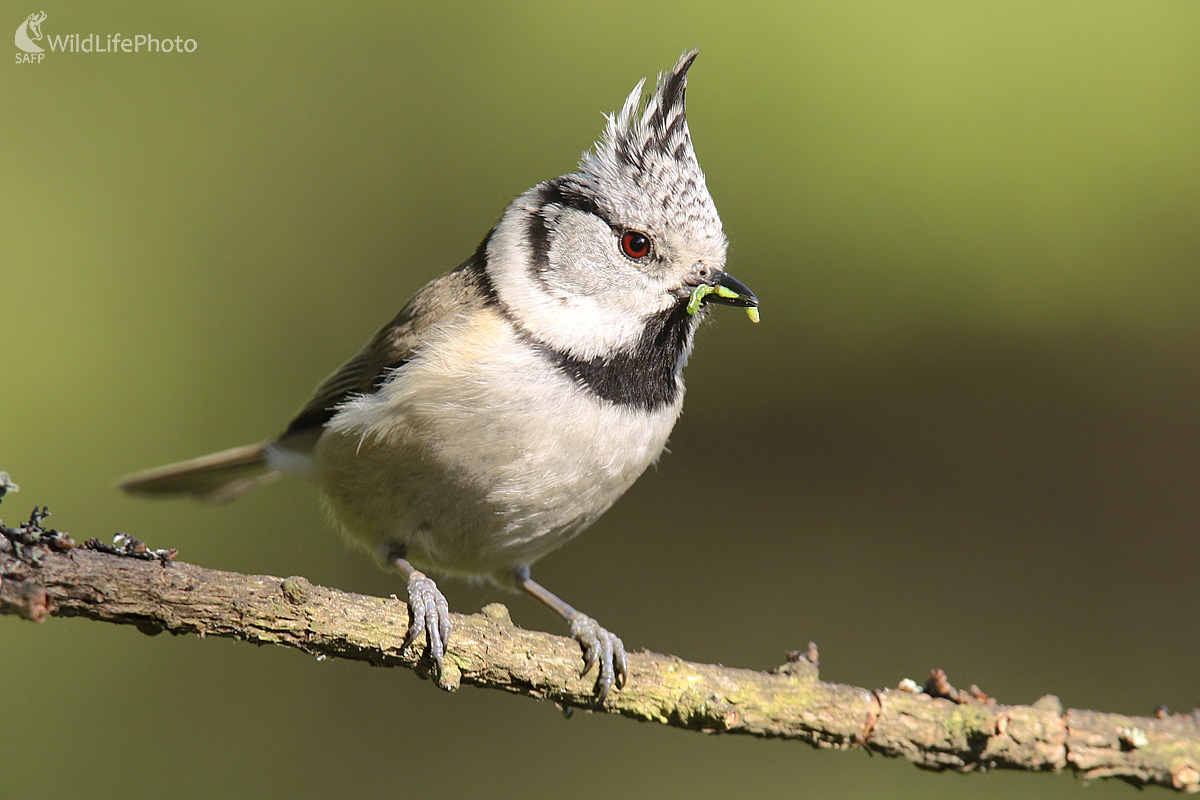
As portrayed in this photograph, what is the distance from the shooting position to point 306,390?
3568 millimetres

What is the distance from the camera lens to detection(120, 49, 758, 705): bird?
252 cm

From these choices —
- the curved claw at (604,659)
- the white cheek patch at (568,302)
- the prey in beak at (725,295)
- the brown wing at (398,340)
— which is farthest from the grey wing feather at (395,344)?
the curved claw at (604,659)

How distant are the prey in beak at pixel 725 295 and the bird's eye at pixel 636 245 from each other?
184 millimetres

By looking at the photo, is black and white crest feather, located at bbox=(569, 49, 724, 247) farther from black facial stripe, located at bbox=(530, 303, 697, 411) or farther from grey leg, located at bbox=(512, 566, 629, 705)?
grey leg, located at bbox=(512, 566, 629, 705)

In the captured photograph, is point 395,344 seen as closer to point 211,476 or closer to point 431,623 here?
point 211,476

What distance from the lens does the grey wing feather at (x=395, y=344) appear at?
112 inches

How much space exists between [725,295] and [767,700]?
1.12 m

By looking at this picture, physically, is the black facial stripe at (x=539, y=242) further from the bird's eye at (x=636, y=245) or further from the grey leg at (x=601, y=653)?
the grey leg at (x=601, y=653)

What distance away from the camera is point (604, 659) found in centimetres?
214

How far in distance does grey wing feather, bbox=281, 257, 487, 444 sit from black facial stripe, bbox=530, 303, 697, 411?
0.40 metres

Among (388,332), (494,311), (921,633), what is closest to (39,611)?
(494,311)

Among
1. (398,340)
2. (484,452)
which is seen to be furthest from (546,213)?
(484,452)

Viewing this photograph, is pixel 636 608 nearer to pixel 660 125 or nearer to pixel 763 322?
pixel 763 322

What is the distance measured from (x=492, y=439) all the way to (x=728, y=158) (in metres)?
1.56
